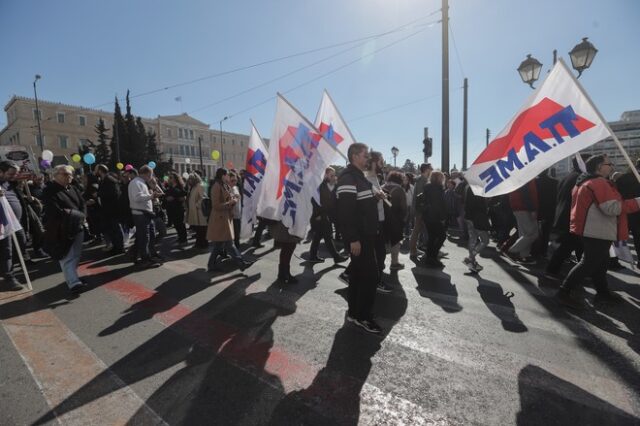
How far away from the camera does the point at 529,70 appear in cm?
909

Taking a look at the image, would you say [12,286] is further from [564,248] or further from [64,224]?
[564,248]

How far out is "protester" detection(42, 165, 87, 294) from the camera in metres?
4.51

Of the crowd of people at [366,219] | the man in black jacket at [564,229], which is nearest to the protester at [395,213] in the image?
the crowd of people at [366,219]

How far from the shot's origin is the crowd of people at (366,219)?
Answer: 11.3 ft

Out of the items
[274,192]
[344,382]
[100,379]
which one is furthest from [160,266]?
[344,382]

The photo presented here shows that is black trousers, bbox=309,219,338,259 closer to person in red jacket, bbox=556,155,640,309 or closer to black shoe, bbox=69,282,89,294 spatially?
person in red jacket, bbox=556,155,640,309

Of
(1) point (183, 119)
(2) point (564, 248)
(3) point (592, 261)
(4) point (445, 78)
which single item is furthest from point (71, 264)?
(1) point (183, 119)

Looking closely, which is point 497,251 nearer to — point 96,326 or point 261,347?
point 261,347

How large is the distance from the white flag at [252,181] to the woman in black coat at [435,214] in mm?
3065

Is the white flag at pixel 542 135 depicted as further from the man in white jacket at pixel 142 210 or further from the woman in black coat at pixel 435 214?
the man in white jacket at pixel 142 210

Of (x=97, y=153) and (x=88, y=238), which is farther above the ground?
(x=97, y=153)

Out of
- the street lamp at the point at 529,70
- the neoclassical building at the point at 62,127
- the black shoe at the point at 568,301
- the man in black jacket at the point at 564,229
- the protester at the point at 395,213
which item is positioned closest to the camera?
the black shoe at the point at 568,301

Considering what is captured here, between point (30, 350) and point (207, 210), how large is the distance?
4.28 m

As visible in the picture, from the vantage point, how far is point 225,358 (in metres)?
2.90
